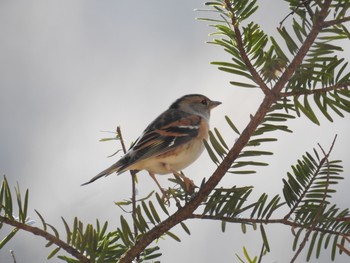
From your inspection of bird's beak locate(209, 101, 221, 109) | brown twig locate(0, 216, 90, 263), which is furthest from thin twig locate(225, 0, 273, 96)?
bird's beak locate(209, 101, 221, 109)

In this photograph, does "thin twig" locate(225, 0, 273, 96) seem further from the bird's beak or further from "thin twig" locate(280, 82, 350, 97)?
the bird's beak

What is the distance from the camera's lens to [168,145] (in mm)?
1669

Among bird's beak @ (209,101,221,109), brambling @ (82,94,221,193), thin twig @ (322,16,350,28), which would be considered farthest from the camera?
bird's beak @ (209,101,221,109)

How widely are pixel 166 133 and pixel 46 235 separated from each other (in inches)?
40.6

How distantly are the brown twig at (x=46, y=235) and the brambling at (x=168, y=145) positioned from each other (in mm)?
655

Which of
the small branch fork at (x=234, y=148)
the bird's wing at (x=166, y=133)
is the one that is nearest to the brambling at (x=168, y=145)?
the bird's wing at (x=166, y=133)

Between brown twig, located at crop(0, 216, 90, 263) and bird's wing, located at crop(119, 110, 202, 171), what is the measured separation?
730 millimetres

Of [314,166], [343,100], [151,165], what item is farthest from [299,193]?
[151,165]

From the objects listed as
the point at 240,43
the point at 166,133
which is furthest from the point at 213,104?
the point at 240,43

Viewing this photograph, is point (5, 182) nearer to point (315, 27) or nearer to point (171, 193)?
point (171, 193)

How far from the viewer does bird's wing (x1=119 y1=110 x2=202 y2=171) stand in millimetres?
1550

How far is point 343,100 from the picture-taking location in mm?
734

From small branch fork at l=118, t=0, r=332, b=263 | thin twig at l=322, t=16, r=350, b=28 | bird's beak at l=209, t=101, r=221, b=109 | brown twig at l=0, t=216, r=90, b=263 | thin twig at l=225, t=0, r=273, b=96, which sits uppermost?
bird's beak at l=209, t=101, r=221, b=109

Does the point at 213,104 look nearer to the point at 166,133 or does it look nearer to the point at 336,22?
the point at 166,133
